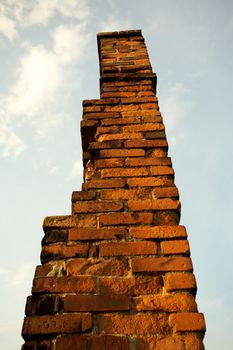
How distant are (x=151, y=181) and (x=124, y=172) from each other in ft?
0.55

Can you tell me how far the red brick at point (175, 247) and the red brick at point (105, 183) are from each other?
1.39 feet

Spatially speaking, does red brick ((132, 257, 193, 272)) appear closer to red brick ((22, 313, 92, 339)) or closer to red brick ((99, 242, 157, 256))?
red brick ((99, 242, 157, 256))

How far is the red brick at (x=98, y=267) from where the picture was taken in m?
1.35

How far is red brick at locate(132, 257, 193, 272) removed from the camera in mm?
1357

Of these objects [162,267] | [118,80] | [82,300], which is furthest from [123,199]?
[118,80]

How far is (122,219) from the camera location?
1523mm

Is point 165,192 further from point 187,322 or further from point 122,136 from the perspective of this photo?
point 187,322

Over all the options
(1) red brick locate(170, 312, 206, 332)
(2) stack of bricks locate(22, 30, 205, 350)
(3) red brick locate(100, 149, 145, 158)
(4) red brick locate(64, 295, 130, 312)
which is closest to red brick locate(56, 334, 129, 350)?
(2) stack of bricks locate(22, 30, 205, 350)

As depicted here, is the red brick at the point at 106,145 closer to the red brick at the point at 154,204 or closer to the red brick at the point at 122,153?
the red brick at the point at 122,153

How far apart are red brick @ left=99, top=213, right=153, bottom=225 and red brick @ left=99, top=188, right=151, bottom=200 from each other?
0.38 ft

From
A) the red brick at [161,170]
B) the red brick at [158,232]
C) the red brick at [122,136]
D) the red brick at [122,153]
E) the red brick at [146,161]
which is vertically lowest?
the red brick at [158,232]

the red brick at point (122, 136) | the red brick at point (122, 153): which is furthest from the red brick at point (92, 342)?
the red brick at point (122, 136)

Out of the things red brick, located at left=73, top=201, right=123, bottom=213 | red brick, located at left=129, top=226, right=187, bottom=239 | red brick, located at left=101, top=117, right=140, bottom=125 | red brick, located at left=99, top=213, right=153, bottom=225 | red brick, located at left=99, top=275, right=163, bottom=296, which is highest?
red brick, located at left=101, top=117, right=140, bottom=125

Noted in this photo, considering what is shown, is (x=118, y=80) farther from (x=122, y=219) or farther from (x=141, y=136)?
(x=122, y=219)
